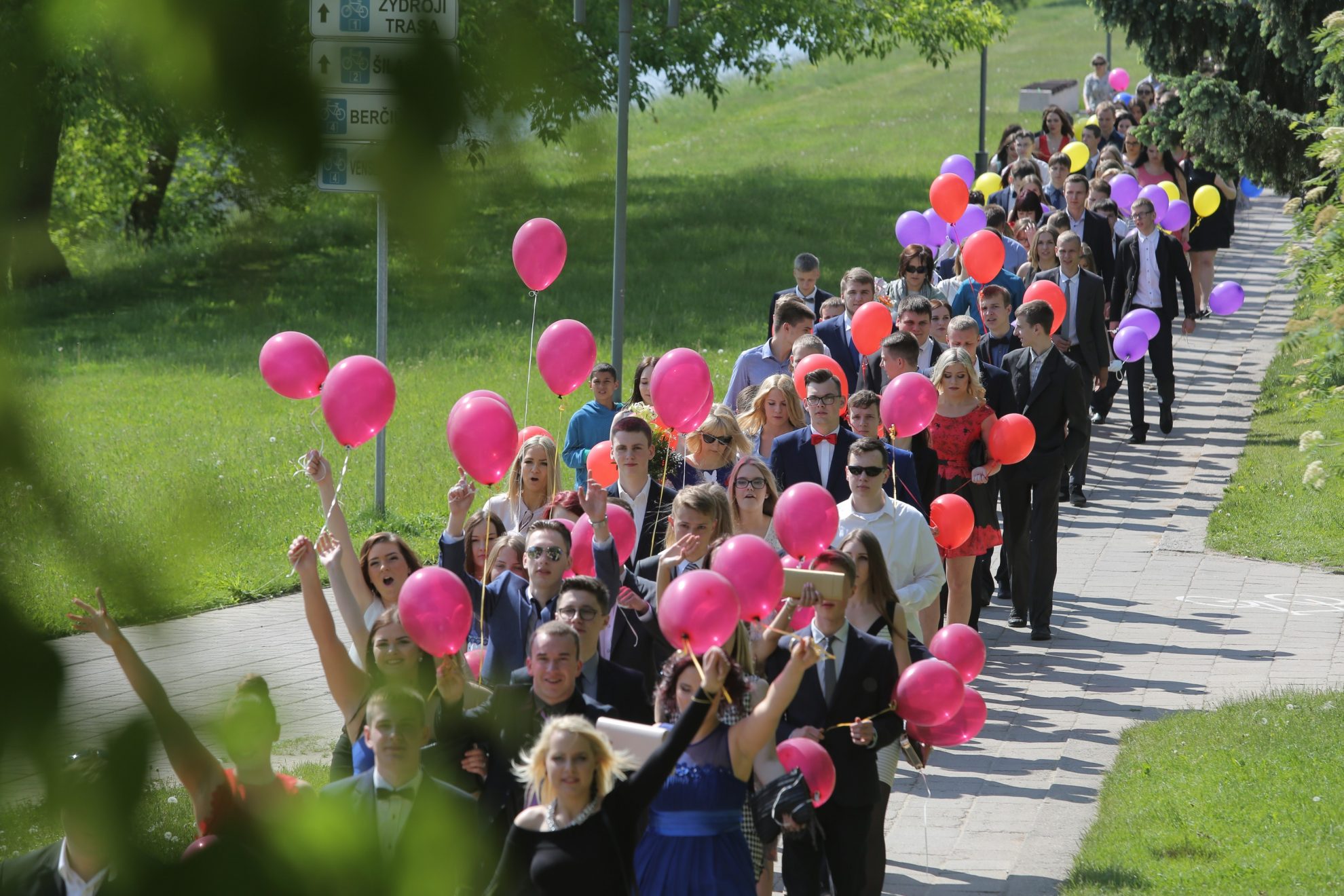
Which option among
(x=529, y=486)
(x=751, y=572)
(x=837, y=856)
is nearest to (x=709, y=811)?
(x=751, y=572)

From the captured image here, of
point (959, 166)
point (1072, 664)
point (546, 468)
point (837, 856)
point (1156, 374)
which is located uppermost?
point (959, 166)

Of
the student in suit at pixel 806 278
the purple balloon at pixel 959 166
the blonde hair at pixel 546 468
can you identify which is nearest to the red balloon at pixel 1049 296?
the student in suit at pixel 806 278

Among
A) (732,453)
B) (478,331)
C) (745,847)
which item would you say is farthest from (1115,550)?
(478,331)

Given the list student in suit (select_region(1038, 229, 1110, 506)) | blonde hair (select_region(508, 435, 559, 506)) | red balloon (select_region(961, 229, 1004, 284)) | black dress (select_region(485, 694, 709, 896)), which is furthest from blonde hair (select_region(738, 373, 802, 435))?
student in suit (select_region(1038, 229, 1110, 506))

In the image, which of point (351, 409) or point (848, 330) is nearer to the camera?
point (351, 409)

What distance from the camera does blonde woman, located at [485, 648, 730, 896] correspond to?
169 inches

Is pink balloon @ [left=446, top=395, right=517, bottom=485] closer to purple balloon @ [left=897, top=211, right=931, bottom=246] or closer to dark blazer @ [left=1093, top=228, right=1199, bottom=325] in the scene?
purple balloon @ [left=897, top=211, right=931, bottom=246]

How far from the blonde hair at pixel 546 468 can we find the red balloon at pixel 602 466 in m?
0.89

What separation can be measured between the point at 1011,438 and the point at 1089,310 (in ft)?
11.4

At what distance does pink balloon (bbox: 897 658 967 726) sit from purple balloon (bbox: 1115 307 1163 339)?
928cm

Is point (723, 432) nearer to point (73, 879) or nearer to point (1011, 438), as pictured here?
point (1011, 438)

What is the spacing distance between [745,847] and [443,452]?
237cm

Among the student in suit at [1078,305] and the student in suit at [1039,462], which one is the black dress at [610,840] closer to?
the student in suit at [1039,462]

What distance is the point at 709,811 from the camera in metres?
4.74
